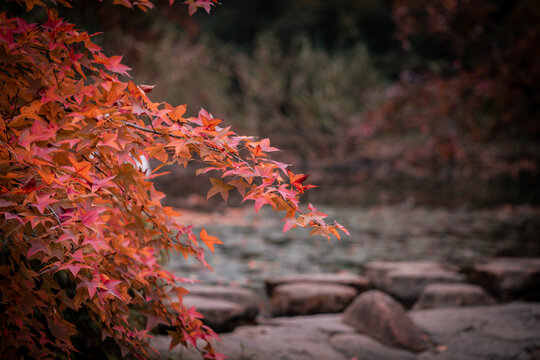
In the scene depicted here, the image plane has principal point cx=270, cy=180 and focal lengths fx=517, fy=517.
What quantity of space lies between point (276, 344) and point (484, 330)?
1.49 meters

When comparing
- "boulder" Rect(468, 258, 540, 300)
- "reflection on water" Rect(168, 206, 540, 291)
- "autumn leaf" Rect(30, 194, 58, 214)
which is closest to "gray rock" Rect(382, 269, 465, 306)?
"boulder" Rect(468, 258, 540, 300)

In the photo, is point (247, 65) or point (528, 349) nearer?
point (528, 349)

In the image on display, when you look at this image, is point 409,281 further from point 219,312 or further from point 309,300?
point 219,312

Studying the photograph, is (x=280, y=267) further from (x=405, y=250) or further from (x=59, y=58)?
(x=59, y=58)

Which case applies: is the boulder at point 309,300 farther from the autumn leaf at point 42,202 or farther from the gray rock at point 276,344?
the autumn leaf at point 42,202

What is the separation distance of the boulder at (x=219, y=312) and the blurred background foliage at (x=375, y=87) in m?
1.94

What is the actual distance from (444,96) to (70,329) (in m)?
6.98

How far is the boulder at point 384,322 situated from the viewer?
3432 mm

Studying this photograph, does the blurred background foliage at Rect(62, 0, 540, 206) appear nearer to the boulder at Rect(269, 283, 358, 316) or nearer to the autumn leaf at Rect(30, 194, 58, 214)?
the autumn leaf at Rect(30, 194, 58, 214)

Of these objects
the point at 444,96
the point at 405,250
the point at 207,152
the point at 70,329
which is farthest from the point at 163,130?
the point at 444,96

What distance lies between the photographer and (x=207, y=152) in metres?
1.67

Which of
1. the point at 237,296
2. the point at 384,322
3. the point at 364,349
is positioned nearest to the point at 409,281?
the point at 384,322

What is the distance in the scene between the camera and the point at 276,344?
10.3 ft

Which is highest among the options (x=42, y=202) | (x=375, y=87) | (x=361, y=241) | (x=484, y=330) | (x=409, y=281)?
(x=375, y=87)
